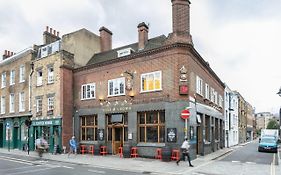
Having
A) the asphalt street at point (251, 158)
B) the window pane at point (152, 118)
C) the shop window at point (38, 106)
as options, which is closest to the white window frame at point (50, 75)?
the shop window at point (38, 106)

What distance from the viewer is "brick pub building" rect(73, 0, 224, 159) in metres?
20.8

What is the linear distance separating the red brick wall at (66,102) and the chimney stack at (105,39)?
20.0ft

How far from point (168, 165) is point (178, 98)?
4873 millimetres

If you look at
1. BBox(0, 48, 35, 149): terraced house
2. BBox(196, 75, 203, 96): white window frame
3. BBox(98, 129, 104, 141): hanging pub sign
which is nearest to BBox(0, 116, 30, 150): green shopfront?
BBox(0, 48, 35, 149): terraced house

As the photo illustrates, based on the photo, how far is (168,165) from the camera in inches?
709

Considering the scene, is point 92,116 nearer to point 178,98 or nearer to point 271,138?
point 178,98

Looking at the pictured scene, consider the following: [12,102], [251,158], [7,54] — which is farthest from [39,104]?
[251,158]

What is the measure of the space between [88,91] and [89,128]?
3.43 meters

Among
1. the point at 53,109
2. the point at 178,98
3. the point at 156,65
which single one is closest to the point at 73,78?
the point at 53,109

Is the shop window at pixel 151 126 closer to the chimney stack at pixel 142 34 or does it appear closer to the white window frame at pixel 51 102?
the chimney stack at pixel 142 34

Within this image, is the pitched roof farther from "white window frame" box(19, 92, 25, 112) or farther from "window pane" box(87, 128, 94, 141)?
"white window frame" box(19, 92, 25, 112)

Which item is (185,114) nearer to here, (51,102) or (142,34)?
(142,34)

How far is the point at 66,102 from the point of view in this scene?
27.4m

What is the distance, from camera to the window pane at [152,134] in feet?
71.1
